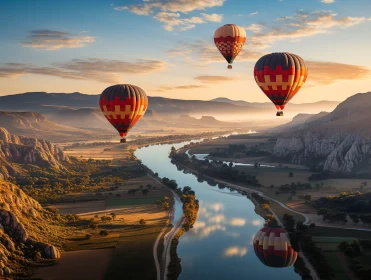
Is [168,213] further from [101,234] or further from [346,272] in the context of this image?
[346,272]

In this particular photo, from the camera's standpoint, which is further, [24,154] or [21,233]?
[24,154]

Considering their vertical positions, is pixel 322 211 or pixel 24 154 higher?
pixel 24 154

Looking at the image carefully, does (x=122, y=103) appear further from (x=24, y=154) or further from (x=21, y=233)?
(x=24, y=154)

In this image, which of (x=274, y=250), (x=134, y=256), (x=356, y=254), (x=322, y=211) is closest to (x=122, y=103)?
(x=134, y=256)

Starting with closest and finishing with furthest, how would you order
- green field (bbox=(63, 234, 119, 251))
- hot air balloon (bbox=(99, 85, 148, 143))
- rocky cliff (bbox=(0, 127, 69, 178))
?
green field (bbox=(63, 234, 119, 251)) → hot air balloon (bbox=(99, 85, 148, 143)) → rocky cliff (bbox=(0, 127, 69, 178))

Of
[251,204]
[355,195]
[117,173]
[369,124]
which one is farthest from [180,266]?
[369,124]

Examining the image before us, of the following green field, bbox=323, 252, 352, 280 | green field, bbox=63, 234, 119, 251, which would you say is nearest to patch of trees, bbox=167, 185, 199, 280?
green field, bbox=63, 234, 119, 251

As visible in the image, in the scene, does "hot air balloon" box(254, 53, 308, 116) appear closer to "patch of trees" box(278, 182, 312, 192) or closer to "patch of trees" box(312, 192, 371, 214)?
"patch of trees" box(312, 192, 371, 214)
